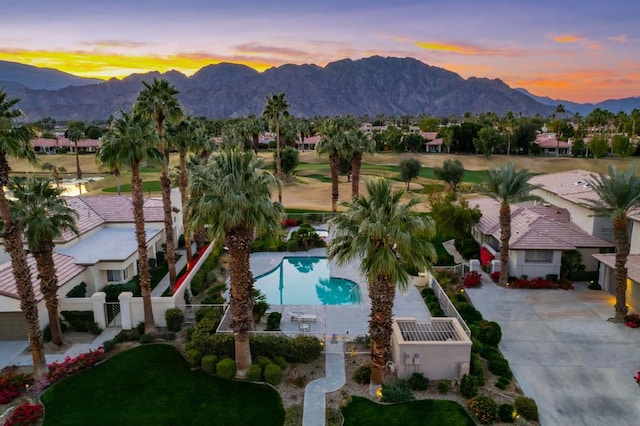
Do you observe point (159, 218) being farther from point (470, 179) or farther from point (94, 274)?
point (470, 179)

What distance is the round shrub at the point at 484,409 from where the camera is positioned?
15719 mm

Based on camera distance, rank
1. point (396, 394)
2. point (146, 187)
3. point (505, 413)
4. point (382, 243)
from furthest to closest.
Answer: point (146, 187) → point (396, 394) → point (382, 243) → point (505, 413)

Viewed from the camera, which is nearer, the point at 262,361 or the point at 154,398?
the point at 154,398

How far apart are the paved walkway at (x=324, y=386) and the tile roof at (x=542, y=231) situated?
1480 cm

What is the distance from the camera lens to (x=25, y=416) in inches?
614

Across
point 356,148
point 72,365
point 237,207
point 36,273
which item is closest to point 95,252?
point 36,273

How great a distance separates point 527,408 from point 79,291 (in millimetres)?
22705

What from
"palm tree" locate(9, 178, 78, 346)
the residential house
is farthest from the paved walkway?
the residential house

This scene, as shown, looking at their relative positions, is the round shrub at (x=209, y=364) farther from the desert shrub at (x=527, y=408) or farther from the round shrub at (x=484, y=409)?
the desert shrub at (x=527, y=408)

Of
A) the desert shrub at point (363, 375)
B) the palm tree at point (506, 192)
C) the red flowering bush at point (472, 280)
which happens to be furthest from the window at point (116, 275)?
the palm tree at point (506, 192)

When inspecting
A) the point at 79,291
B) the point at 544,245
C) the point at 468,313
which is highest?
the point at 544,245

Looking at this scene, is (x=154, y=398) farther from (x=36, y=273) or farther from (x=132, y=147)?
(x=36, y=273)

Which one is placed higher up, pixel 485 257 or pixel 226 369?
pixel 485 257

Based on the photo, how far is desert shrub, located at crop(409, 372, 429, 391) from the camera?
695 inches
